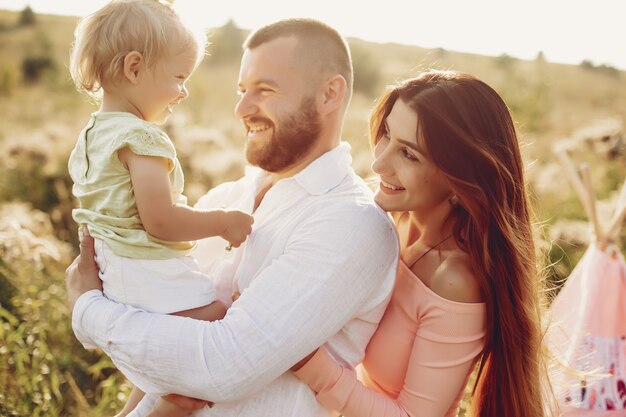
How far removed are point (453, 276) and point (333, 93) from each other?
1.10 metres

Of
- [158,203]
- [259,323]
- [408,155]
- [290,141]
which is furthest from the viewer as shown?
[290,141]

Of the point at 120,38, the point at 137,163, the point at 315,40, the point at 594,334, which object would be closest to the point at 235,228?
the point at 137,163

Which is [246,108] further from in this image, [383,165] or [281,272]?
[281,272]

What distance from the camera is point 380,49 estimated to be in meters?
48.7

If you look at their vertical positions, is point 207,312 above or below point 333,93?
below

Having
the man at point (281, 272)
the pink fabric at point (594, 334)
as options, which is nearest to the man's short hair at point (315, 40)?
the man at point (281, 272)

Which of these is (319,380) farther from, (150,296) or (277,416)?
(150,296)

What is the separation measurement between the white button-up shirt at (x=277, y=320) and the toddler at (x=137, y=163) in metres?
0.17

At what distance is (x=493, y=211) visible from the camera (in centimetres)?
260

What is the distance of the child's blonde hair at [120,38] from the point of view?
2.42 metres

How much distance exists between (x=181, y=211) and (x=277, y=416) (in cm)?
87

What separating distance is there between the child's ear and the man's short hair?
80cm

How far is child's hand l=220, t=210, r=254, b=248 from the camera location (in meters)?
2.68

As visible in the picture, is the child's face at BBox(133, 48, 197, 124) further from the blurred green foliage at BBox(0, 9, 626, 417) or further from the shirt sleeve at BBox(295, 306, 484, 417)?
the shirt sleeve at BBox(295, 306, 484, 417)
